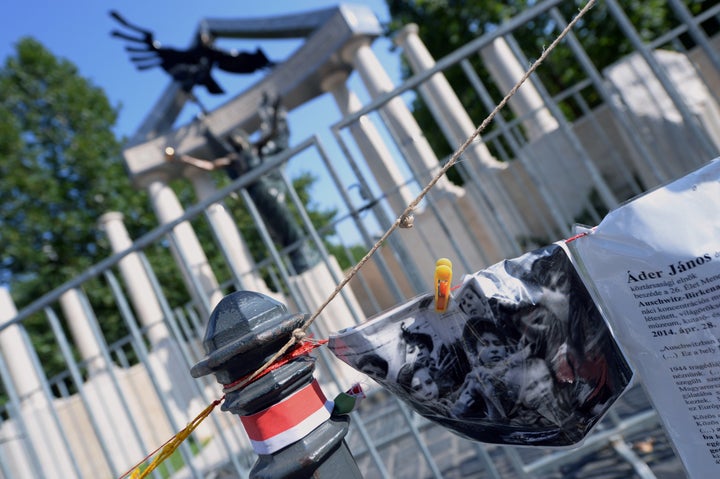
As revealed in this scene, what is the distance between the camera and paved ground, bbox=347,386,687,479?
271 centimetres

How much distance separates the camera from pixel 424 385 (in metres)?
1.45

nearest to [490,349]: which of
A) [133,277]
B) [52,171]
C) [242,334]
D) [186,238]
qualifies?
[242,334]

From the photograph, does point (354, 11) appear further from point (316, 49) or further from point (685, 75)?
point (685, 75)

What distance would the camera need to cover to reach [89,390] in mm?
9242

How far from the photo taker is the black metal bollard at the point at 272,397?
1262 millimetres

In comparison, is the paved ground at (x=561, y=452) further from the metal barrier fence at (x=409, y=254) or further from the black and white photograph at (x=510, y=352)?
the black and white photograph at (x=510, y=352)

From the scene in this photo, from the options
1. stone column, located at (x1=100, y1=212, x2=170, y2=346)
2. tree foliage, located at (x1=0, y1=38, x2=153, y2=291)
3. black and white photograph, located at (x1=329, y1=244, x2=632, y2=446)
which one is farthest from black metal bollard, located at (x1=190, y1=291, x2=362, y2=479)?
tree foliage, located at (x1=0, y1=38, x2=153, y2=291)

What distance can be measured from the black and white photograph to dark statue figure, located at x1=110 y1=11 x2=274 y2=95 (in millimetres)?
10134

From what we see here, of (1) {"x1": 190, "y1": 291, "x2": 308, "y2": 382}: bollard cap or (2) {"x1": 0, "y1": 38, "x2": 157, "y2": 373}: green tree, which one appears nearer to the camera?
(1) {"x1": 190, "y1": 291, "x2": 308, "y2": 382}: bollard cap

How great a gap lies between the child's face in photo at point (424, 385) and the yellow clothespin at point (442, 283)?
Result: 19 cm

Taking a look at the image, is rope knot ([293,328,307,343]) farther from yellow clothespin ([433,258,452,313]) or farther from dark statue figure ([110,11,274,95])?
dark statue figure ([110,11,274,95])

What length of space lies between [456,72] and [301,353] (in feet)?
62.1

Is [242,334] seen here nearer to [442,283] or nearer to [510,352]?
[442,283]

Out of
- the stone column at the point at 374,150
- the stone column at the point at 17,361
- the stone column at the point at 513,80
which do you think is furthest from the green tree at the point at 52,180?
the stone column at the point at 513,80
